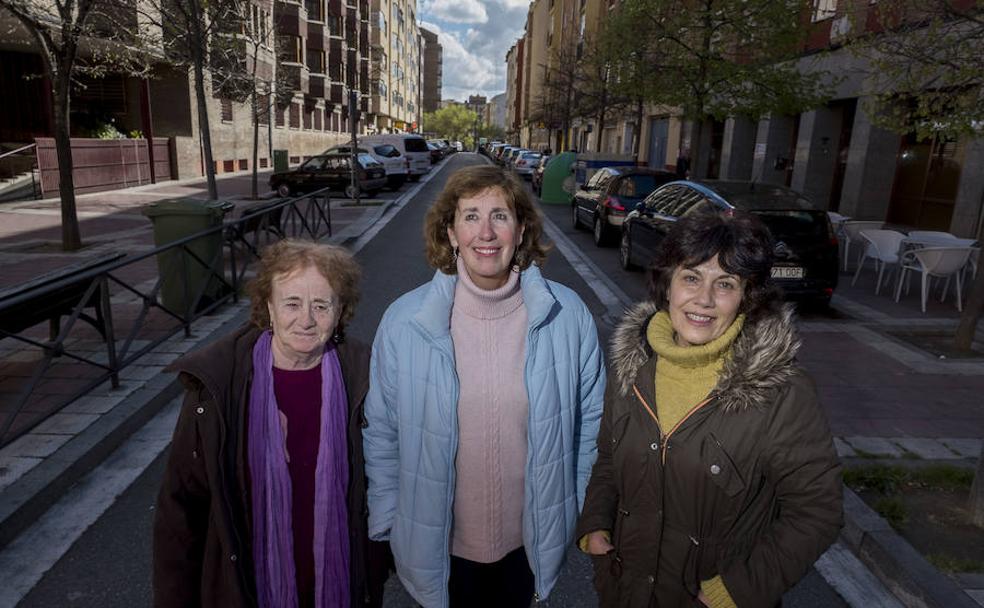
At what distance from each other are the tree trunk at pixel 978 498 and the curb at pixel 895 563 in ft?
1.89

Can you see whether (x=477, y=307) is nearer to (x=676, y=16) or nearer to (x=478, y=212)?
(x=478, y=212)

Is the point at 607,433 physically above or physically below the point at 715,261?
below

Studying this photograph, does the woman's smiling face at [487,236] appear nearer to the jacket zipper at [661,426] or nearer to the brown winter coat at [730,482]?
the brown winter coat at [730,482]

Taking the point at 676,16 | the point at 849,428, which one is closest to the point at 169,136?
the point at 676,16

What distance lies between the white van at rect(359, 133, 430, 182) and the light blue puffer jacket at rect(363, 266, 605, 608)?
87.4ft

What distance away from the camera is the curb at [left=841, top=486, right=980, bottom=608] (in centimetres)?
283

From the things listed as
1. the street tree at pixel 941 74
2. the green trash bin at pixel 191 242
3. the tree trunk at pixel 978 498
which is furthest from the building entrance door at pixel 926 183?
the green trash bin at pixel 191 242

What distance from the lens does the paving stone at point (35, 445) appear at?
13.0 ft

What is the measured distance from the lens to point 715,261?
183 centimetres

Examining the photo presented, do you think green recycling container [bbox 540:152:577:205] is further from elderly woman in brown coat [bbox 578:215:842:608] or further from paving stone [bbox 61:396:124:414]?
elderly woman in brown coat [bbox 578:215:842:608]

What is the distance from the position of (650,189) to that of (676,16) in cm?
441

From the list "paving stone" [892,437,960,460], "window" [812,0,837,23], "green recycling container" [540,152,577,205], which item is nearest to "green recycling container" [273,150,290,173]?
"green recycling container" [540,152,577,205]

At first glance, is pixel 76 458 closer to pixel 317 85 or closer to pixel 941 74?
pixel 941 74

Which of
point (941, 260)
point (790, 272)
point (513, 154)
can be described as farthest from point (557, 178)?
point (790, 272)
